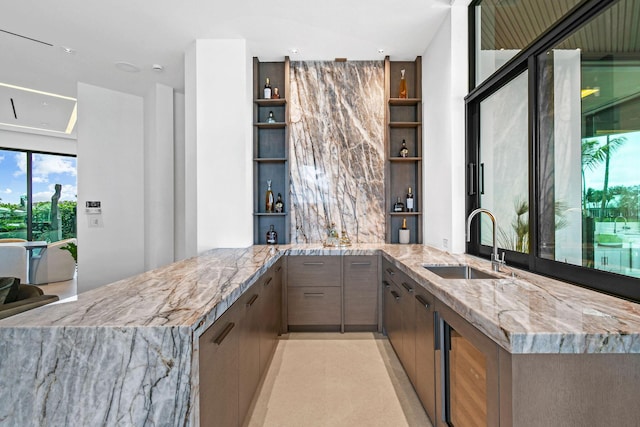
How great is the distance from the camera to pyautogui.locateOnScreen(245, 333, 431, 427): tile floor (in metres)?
1.92

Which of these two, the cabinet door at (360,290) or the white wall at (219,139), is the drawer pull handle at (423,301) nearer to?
the cabinet door at (360,290)

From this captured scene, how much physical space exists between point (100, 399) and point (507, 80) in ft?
8.89

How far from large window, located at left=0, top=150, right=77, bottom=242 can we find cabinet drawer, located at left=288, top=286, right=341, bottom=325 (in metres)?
6.35

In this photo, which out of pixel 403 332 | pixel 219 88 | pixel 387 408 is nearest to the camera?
pixel 387 408

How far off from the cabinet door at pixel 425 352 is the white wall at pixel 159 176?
346 cm

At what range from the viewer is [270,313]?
2598 millimetres

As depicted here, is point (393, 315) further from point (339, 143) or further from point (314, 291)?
point (339, 143)

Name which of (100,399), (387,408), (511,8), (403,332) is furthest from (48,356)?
(511,8)

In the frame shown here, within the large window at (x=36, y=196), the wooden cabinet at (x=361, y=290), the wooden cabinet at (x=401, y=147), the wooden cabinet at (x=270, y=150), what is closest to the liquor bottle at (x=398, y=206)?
the wooden cabinet at (x=401, y=147)

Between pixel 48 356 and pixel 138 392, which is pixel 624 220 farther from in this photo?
pixel 48 356

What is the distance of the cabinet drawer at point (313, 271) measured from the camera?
316cm

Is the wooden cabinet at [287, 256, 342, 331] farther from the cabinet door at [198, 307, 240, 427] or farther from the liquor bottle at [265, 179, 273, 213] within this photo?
the cabinet door at [198, 307, 240, 427]

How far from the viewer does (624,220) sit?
1368 mm

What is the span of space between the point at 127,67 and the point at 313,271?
302cm
